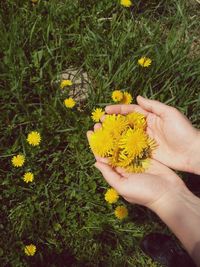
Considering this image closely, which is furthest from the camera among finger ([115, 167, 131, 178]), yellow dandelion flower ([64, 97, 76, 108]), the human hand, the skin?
yellow dandelion flower ([64, 97, 76, 108])

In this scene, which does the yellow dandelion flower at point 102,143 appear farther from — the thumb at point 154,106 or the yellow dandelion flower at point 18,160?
the yellow dandelion flower at point 18,160

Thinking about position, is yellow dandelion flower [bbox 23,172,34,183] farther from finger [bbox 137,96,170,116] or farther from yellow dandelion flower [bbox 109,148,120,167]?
finger [bbox 137,96,170,116]

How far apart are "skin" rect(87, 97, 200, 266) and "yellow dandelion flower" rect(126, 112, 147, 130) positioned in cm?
6

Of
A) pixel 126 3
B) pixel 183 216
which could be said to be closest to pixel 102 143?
pixel 183 216

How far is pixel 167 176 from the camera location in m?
2.32

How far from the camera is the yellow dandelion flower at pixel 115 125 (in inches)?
95.4

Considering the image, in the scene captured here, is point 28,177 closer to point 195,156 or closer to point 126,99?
point 126,99

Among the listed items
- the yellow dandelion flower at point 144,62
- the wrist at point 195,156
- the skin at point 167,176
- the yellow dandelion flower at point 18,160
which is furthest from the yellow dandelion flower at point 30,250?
the yellow dandelion flower at point 144,62

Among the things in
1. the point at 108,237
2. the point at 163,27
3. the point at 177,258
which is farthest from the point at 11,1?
the point at 177,258

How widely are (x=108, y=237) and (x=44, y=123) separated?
2.83ft

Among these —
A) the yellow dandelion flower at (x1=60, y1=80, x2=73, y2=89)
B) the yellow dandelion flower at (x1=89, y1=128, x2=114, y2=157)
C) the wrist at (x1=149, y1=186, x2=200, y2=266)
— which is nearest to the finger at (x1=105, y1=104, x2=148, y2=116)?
the yellow dandelion flower at (x1=89, y1=128, x2=114, y2=157)

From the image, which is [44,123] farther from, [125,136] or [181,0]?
[181,0]

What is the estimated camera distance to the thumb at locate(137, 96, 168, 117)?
242 centimetres

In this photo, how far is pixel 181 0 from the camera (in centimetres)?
340
